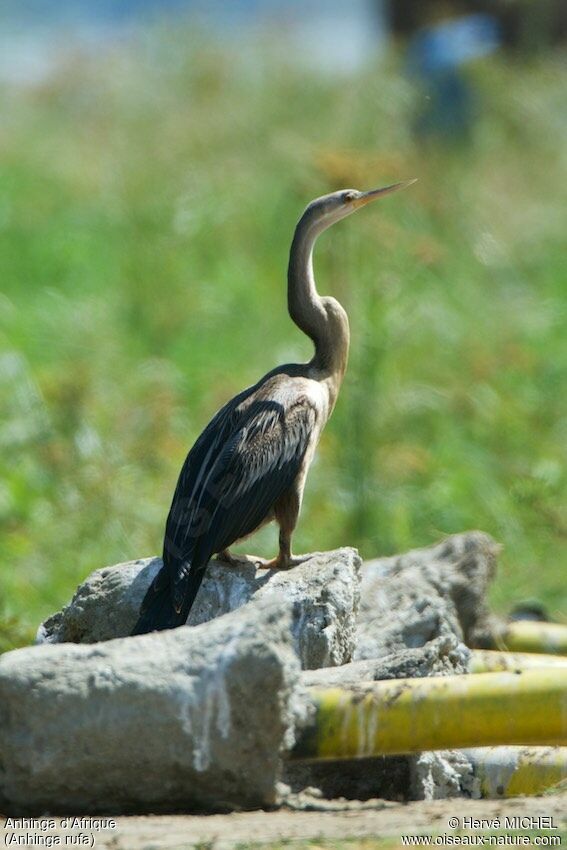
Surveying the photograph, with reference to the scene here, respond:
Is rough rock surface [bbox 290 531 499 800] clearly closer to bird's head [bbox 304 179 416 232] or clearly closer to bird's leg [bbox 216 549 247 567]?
bird's leg [bbox 216 549 247 567]

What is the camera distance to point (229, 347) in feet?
35.5

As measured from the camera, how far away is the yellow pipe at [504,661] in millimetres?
5117

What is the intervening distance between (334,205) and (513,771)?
7.71 ft

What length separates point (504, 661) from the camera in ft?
17.2

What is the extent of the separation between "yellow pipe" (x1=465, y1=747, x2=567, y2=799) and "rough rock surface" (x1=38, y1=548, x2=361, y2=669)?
55cm

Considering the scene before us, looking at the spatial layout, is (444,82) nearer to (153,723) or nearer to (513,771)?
(513,771)

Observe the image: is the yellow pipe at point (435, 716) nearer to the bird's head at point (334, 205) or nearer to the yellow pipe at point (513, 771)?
the yellow pipe at point (513, 771)

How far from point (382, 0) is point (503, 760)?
14904 millimetres

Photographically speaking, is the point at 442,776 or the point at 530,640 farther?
the point at 530,640

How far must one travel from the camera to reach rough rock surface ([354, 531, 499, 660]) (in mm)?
5199

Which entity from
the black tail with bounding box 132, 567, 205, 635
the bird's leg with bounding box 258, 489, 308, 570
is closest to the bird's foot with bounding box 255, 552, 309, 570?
the bird's leg with bounding box 258, 489, 308, 570

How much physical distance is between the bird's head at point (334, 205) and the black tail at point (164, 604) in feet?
5.40

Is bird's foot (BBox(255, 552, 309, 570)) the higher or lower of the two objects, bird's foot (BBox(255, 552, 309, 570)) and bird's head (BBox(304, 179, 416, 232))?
the lower

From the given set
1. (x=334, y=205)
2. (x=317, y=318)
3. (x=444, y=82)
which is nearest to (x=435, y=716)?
(x=317, y=318)
